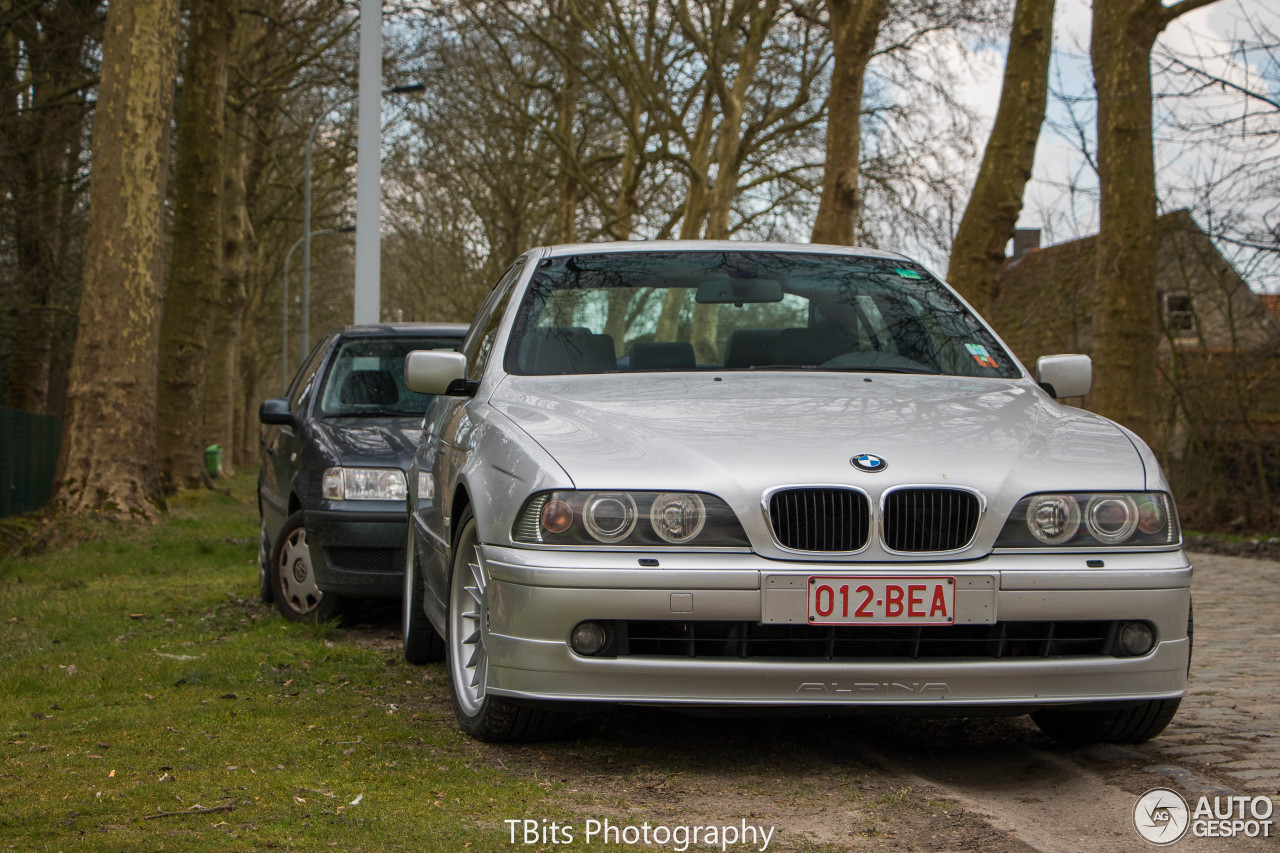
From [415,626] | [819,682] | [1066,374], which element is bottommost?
[415,626]

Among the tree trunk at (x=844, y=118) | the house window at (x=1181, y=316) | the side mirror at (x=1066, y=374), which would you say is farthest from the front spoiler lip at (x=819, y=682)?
the house window at (x=1181, y=316)

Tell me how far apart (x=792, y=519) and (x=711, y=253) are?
2.11 meters

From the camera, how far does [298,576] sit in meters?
7.78

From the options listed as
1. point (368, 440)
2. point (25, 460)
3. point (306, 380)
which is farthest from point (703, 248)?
point (25, 460)

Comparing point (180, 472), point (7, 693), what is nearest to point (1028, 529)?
point (7, 693)

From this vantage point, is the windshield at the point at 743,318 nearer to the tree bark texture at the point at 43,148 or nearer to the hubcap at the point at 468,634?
the hubcap at the point at 468,634

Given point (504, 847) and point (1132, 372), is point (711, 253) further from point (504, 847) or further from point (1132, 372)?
point (1132, 372)

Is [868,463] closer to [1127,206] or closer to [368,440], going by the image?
[368,440]

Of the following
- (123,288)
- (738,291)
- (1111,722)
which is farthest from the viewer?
(123,288)

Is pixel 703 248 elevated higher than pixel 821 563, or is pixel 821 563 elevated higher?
pixel 703 248

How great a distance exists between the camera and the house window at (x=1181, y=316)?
17859mm

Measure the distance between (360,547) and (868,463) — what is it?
152 inches

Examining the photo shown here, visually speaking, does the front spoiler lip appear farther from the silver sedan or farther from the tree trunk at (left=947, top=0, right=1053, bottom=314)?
the tree trunk at (left=947, top=0, right=1053, bottom=314)

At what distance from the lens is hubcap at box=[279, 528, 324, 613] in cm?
769
